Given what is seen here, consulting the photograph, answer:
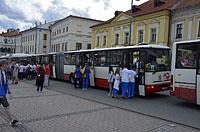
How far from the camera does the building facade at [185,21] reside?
29.3 m

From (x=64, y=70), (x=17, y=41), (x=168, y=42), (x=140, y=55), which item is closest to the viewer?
(x=140, y=55)

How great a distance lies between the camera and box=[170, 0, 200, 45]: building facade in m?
29.3

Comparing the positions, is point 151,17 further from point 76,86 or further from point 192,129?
point 192,129

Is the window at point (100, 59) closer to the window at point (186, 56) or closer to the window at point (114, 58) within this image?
the window at point (114, 58)

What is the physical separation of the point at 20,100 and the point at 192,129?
784cm

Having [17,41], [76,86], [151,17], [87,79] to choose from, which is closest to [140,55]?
[87,79]

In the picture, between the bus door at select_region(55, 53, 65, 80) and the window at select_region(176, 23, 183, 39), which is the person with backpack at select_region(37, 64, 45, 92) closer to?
the bus door at select_region(55, 53, 65, 80)

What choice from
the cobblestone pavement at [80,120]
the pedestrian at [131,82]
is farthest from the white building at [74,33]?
the cobblestone pavement at [80,120]

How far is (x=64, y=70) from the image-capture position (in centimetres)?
2291

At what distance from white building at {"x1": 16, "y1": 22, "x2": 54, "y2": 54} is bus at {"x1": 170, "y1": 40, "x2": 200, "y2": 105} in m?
61.1

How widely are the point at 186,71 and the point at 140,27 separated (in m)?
27.1

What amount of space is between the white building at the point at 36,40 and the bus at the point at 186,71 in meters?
61.1

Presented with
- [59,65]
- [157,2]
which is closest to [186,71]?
[59,65]

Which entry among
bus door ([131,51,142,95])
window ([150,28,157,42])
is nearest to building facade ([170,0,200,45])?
window ([150,28,157,42])
